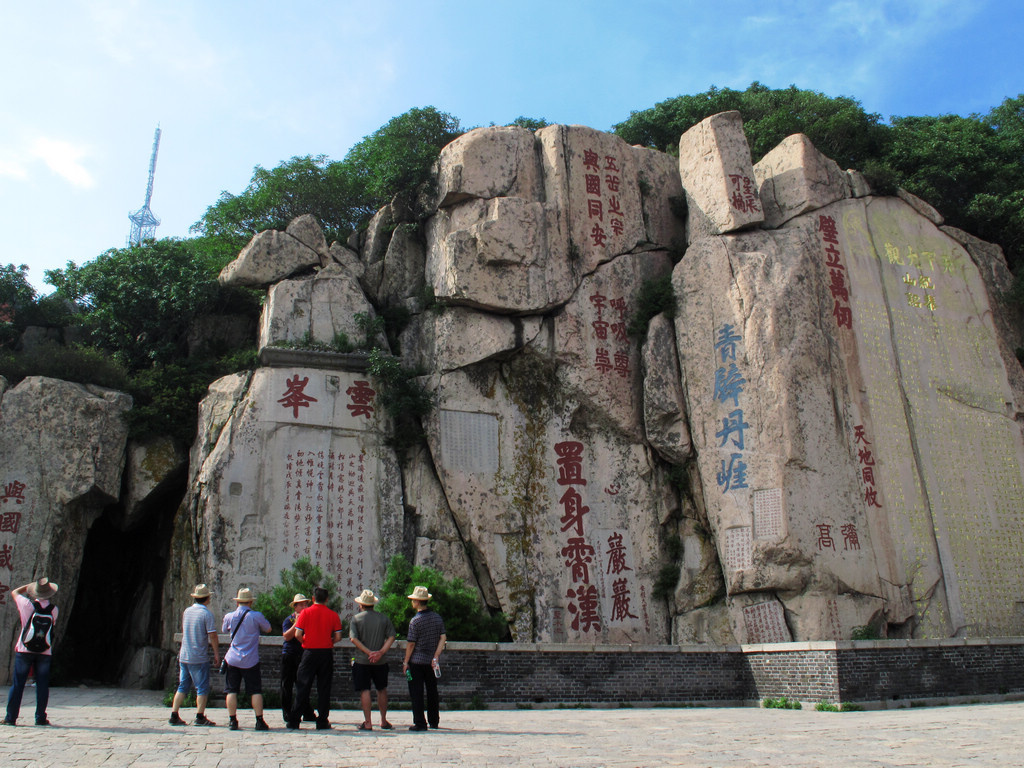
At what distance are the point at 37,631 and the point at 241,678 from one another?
5.10 ft

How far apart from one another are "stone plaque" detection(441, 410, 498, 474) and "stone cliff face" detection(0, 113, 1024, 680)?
0.13ft

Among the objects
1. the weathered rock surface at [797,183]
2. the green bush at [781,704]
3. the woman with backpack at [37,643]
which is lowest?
the green bush at [781,704]

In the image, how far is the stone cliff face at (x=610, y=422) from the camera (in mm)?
12109

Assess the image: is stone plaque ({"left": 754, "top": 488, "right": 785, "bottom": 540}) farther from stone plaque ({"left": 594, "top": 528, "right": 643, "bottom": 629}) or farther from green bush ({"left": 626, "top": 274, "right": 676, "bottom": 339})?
green bush ({"left": 626, "top": 274, "right": 676, "bottom": 339})


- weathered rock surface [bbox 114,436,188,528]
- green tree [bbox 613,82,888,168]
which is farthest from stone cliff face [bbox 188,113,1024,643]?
green tree [bbox 613,82,888,168]

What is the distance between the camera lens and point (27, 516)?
11.9m

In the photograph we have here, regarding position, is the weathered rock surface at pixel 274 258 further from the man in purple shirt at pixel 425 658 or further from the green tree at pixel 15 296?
the man in purple shirt at pixel 425 658

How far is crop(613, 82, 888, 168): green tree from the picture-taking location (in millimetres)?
18203

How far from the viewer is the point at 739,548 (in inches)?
480

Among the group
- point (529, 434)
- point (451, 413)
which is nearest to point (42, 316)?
point (451, 413)

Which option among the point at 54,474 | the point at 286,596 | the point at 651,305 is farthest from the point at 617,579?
the point at 54,474

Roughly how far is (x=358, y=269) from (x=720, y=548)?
7.79 meters

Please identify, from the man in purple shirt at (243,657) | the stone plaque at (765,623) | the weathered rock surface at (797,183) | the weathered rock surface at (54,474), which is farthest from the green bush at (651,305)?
the man in purple shirt at (243,657)

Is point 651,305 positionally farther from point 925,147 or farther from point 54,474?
point 54,474
